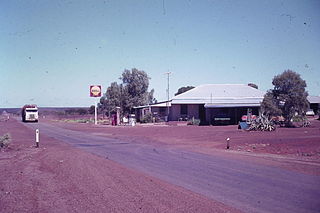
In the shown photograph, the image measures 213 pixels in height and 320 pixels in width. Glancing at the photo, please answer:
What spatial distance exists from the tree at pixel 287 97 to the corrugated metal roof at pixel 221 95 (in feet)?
28.3

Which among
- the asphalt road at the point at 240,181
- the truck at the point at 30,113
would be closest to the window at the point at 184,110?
the asphalt road at the point at 240,181

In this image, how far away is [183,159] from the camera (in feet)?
49.6

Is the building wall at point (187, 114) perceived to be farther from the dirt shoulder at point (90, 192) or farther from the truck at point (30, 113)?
the dirt shoulder at point (90, 192)

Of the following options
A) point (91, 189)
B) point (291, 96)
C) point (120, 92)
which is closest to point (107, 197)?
point (91, 189)

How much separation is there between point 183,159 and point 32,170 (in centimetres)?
647

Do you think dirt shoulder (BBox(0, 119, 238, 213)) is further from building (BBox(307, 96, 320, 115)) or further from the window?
building (BBox(307, 96, 320, 115))

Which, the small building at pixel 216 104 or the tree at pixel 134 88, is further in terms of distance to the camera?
the tree at pixel 134 88

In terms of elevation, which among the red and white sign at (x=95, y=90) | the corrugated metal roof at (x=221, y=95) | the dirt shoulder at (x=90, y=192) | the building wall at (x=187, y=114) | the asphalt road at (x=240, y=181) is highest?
the red and white sign at (x=95, y=90)

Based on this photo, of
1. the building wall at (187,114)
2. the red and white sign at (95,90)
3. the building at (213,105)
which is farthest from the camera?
the red and white sign at (95,90)

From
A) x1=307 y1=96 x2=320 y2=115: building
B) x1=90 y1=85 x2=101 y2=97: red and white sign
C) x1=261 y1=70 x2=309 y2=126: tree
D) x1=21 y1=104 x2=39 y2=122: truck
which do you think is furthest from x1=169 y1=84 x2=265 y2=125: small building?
x1=21 y1=104 x2=39 y2=122: truck

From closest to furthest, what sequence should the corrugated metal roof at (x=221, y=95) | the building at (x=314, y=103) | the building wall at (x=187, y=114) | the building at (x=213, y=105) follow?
the building at (x=213, y=105), the corrugated metal roof at (x=221, y=95), the building wall at (x=187, y=114), the building at (x=314, y=103)

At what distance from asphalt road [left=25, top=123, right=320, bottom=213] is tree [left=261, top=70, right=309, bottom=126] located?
2431 centimetres

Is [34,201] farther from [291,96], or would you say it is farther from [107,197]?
[291,96]

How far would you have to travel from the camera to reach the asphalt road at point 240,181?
770cm
